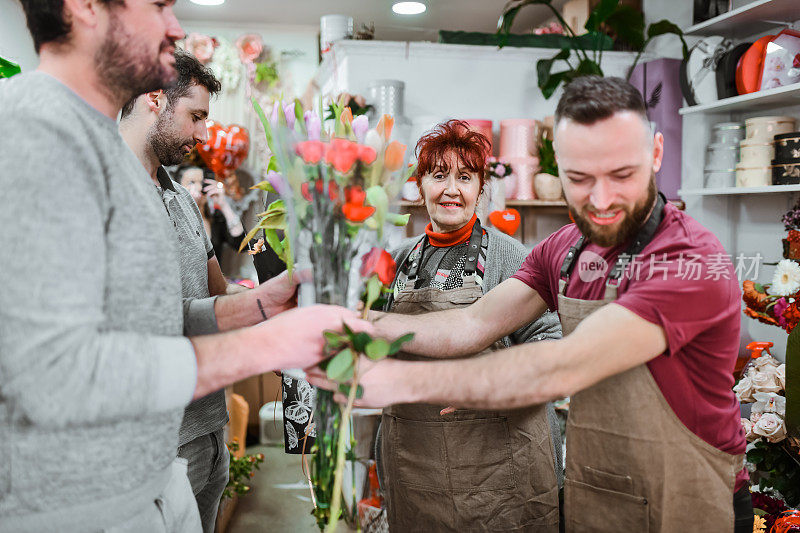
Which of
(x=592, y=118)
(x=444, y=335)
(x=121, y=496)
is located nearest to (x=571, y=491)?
(x=444, y=335)

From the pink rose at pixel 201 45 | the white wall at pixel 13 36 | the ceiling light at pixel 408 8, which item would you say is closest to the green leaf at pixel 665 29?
the ceiling light at pixel 408 8

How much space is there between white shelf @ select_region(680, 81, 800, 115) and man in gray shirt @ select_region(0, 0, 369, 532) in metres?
2.58

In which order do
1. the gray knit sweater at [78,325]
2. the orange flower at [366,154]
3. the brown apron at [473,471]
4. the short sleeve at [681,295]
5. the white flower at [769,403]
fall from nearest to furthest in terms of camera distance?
the gray knit sweater at [78,325]
the orange flower at [366,154]
the short sleeve at [681,295]
the brown apron at [473,471]
the white flower at [769,403]

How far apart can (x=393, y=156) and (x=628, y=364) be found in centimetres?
59

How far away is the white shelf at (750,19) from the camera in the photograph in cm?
284

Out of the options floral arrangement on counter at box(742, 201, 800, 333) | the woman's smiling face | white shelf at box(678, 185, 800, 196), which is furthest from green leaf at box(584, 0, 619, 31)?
the woman's smiling face

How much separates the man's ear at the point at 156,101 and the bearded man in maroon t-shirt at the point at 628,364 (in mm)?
1143

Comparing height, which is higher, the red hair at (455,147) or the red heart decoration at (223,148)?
the red heart decoration at (223,148)

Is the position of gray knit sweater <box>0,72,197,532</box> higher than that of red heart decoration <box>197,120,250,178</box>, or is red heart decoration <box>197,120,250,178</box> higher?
red heart decoration <box>197,120,250,178</box>

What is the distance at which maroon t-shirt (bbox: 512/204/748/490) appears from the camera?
114 cm

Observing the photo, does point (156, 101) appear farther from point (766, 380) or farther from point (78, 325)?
point (766, 380)

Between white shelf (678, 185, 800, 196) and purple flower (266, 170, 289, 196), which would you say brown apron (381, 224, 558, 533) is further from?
white shelf (678, 185, 800, 196)

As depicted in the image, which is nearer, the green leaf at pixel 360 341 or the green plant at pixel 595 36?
the green leaf at pixel 360 341

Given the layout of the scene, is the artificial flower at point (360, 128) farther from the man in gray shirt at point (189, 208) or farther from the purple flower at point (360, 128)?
the man in gray shirt at point (189, 208)
